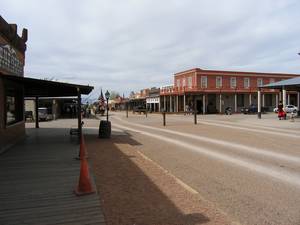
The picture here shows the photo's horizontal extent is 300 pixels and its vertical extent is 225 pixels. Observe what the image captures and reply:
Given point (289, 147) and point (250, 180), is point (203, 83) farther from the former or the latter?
point (250, 180)

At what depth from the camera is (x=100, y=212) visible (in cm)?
548

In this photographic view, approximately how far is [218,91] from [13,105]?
42.6 metres

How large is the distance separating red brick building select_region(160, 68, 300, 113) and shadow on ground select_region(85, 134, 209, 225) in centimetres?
4462

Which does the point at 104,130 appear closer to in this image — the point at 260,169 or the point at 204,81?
the point at 260,169

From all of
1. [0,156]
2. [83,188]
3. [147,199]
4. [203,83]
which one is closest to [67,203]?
[83,188]

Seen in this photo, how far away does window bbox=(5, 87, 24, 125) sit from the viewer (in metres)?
14.3

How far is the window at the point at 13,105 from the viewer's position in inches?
561

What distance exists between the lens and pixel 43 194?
6527mm

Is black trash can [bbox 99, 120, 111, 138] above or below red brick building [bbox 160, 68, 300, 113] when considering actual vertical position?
below

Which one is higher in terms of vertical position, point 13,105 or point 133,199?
point 13,105

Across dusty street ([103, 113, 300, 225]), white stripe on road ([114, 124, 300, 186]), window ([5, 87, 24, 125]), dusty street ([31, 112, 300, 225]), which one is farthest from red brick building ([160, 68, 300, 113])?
dusty street ([31, 112, 300, 225])

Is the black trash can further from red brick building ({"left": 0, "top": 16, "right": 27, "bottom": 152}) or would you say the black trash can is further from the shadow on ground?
the shadow on ground

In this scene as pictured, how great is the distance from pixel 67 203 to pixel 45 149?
7.36 meters

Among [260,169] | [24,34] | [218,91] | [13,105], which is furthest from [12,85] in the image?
[218,91]
